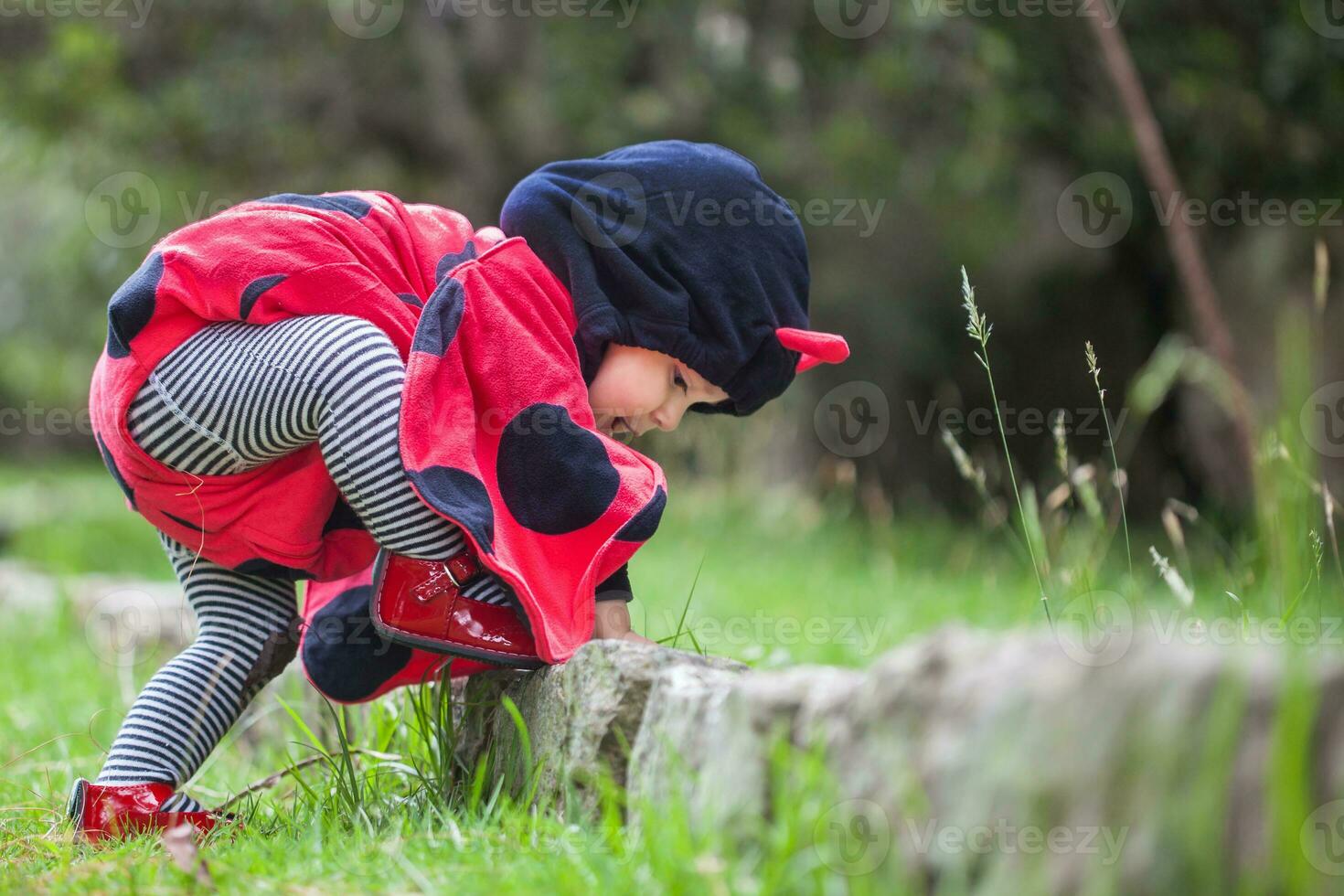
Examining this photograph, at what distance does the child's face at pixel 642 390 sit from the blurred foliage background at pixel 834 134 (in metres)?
3.00

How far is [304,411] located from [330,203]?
43 cm

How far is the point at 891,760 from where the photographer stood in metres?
1.09

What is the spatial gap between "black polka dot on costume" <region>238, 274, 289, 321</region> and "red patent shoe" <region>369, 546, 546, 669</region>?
42 cm

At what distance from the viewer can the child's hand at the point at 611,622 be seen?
1.86m

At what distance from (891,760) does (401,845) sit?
2.03 feet

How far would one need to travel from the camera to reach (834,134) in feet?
20.1
